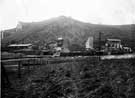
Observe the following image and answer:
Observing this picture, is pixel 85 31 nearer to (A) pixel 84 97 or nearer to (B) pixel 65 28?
(B) pixel 65 28

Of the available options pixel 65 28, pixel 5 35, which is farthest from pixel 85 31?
pixel 5 35

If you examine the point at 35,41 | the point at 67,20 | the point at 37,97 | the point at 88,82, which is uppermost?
the point at 67,20

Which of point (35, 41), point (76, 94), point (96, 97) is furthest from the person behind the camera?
point (35, 41)

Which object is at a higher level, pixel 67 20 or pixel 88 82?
pixel 67 20

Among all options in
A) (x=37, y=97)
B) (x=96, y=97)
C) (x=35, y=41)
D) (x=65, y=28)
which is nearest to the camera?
(x=96, y=97)

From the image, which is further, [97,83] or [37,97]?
[97,83]

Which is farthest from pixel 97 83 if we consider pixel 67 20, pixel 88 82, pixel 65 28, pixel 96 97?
pixel 67 20

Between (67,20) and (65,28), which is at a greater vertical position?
(67,20)

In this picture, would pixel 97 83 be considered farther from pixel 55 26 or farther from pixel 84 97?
pixel 55 26

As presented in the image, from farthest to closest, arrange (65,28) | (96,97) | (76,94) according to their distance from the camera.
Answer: (65,28), (76,94), (96,97)
